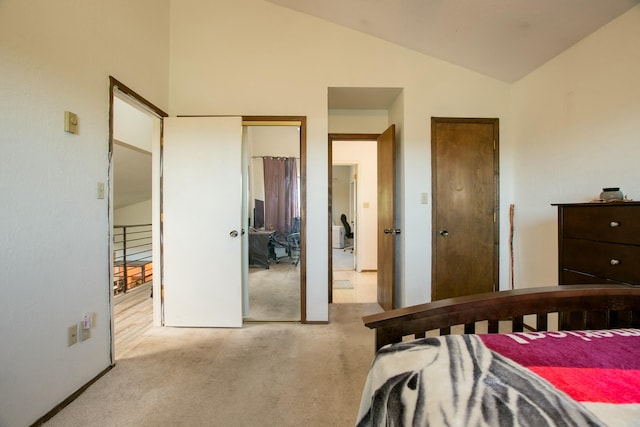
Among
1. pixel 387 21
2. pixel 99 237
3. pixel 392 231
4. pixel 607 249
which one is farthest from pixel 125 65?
pixel 607 249

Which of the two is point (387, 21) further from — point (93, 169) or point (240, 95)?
point (93, 169)

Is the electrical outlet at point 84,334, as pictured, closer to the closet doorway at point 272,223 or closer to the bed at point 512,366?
the closet doorway at point 272,223

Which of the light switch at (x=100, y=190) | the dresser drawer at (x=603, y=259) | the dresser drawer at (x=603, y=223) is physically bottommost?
the dresser drawer at (x=603, y=259)

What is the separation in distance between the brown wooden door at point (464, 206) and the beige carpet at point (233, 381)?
1118 millimetres

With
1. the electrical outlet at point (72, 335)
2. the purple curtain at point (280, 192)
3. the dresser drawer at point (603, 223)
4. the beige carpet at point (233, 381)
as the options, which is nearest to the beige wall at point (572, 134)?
the dresser drawer at point (603, 223)

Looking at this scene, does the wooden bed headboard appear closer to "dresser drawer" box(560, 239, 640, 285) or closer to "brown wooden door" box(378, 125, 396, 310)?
"dresser drawer" box(560, 239, 640, 285)

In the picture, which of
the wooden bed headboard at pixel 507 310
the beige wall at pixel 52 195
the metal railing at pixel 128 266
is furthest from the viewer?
the metal railing at pixel 128 266

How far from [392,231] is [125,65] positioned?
2.75 meters

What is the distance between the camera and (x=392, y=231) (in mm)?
2885

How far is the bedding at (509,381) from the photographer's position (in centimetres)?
53

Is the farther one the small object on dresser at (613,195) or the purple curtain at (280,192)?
the purple curtain at (280,192)

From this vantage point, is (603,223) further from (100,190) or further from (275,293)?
(100,190)

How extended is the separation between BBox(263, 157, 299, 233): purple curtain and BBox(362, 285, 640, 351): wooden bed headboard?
2.27 m

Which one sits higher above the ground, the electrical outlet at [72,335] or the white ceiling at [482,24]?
the white ceiling at [482,24]
